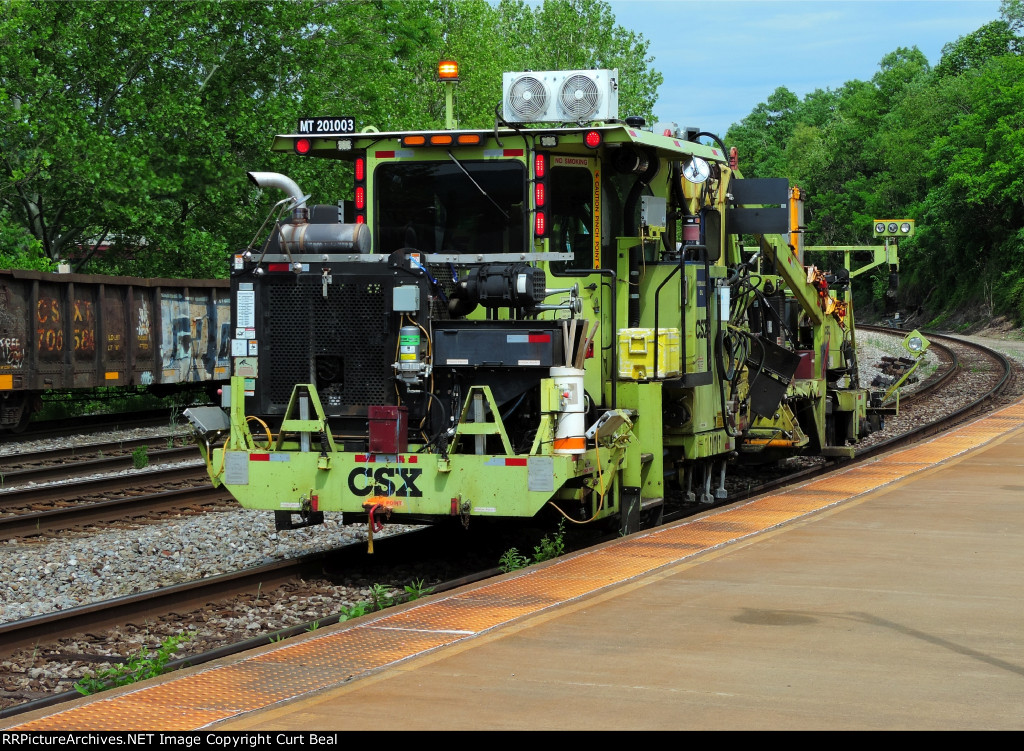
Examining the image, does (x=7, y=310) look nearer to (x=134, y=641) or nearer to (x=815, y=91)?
Result: (x=134, y=641)

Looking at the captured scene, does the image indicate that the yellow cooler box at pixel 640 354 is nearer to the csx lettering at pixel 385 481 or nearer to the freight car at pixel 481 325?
the freight car at pixel 481 325

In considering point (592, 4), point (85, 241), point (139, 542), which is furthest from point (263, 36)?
point (592, 4)

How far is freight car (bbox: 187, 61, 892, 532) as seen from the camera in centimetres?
862

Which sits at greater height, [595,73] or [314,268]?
[595,73]

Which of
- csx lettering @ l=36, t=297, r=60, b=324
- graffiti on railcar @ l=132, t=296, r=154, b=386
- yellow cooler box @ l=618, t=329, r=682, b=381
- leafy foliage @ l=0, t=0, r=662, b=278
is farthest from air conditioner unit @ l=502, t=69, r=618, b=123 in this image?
leafy foliage @ l=0, t=0, r=662, b=278

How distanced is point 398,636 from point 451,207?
402 centimetres

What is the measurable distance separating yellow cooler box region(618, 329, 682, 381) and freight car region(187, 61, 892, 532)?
2cm

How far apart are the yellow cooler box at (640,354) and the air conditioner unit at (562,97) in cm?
163

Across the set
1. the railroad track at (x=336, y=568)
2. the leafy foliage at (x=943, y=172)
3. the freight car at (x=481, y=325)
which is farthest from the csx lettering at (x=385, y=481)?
the leafy foliage at (x=943, y=172)

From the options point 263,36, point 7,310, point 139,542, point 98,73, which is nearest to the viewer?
point 139,542

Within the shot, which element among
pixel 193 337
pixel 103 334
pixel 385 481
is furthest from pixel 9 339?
pixel 385 481

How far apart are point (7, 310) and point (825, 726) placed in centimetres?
1765

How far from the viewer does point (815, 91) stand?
13838 cm

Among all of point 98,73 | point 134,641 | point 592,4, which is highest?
point 592,4
